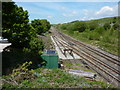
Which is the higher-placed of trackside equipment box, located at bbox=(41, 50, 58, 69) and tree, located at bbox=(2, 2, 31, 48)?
tree, located at bbox=(2, 2, 31, 48)

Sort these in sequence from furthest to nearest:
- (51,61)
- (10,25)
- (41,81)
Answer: (51,61) → (10,25) → (41,81)

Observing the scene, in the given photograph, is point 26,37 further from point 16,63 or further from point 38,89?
point 38,89

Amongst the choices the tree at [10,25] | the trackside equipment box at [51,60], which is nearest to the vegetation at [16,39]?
the tree at [10,25]

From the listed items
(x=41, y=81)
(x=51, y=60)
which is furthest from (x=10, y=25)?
(x=41, y=81)

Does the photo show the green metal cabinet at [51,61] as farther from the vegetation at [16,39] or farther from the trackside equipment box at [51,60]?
the vegetation at [16,39]

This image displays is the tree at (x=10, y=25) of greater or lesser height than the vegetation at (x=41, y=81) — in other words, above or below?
above

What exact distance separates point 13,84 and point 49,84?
2.04 m

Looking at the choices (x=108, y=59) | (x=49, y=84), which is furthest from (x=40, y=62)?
(x=108, y=59)

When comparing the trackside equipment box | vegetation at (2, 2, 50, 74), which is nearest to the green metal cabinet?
the trackside equipment box

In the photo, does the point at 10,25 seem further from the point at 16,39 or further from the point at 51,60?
the point at 51,60

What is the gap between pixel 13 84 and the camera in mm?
7824

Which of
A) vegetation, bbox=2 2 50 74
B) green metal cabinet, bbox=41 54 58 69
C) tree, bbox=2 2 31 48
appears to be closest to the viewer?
tree, bbox=2 2 31 48

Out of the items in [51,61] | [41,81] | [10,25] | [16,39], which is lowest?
[41,81]

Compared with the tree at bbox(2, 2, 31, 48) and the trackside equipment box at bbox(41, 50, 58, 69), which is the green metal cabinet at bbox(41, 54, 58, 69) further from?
the tree at bbox(2, 2, 31, 48)
